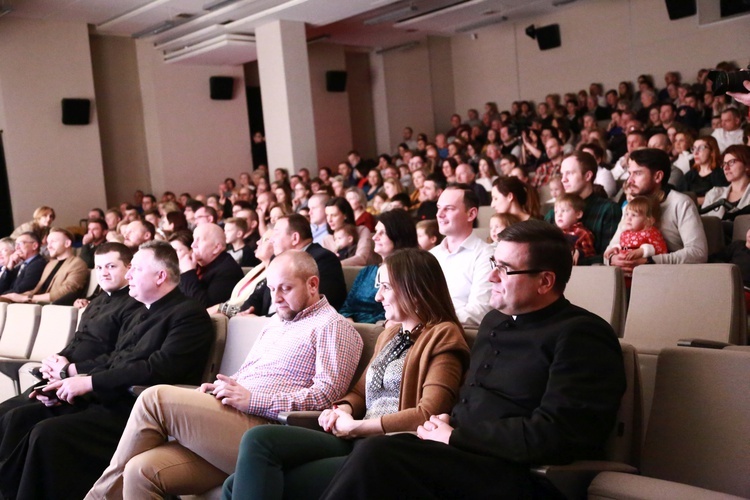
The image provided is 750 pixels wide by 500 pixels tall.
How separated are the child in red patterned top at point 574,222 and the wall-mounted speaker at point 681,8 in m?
8.35

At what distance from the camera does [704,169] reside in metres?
5.25

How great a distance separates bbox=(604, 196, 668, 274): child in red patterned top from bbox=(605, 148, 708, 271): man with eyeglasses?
6 centimetres

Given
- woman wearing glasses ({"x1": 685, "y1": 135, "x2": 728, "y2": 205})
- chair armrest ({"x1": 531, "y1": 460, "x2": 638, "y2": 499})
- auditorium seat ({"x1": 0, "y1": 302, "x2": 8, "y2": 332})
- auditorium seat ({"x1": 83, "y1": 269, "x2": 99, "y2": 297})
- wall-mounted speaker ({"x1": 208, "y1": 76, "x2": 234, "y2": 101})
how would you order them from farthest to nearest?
wall-mounted speaker ({"x1": 208, "y1": 76, "x2": 234, "y2": 101}) < auditorium seat ({"x1": 83, "y1": 269, "x2": 99, "y2": 297}) < woman wearing glasses ({"x1": 685, "y1": 135, "x2": 728, "y2": 205}) < auditorium seat ({"x1": 0, "y1": 302, "x2": 8, "y2": 332}) < chair armrest ({"x1": 531, "y1": 460, "x2": 638, "y2": 499})

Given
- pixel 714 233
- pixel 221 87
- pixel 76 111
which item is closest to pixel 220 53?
pixel 221 87

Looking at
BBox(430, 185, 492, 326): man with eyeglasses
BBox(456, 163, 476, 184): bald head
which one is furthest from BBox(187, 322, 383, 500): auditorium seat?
BBox(456, 163, 476, 184): bald head

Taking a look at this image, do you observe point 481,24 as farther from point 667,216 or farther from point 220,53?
point 667,216

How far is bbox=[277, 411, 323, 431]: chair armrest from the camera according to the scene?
223 centimetres

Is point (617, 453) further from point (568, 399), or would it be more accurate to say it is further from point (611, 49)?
point (611, 49)

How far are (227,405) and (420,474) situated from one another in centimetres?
89

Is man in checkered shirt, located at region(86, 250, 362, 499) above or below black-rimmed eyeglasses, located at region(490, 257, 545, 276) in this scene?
below

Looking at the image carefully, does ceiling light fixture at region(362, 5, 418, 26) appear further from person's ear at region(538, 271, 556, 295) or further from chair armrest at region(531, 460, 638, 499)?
chair armrest at region(531, 460, 638, 499)

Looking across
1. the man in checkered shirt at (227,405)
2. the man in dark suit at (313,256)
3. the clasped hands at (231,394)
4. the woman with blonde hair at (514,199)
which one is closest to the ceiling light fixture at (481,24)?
the woman with blonde hair at (514,199)

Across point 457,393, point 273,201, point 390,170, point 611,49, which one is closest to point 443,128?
point 611,49

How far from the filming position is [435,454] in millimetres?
1744
